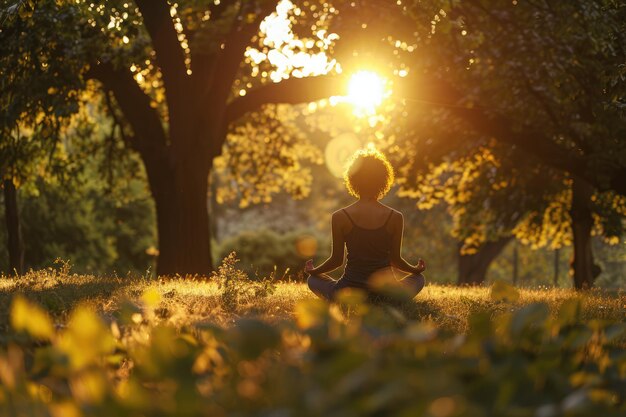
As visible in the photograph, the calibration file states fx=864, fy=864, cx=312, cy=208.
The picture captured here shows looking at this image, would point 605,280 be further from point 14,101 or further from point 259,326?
point 259,326

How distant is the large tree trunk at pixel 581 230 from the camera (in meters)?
19.9

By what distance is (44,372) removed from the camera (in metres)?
3.78

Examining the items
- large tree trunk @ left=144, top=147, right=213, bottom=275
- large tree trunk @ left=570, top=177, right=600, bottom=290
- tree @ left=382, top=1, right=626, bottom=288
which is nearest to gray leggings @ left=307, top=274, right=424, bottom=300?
large tree trunk @ left=144, top=147, right=213, bottom=275

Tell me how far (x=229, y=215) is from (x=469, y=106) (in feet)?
258

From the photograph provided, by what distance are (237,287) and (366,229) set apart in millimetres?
1433

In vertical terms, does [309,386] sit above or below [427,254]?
above

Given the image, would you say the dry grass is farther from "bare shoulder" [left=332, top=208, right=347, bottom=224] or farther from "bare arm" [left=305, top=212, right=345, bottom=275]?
"bare shoulder" [left=332, top=208, right=347, bottom=224]

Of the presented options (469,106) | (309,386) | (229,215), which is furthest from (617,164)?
(229,215)

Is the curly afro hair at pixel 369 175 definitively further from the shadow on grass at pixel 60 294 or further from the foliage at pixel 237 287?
the shadow on grass at pixel 60 294

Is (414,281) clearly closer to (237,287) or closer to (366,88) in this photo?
(237,287)

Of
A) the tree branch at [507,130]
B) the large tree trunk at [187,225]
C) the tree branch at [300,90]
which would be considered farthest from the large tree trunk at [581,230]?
the large tree trunk at [187,225]

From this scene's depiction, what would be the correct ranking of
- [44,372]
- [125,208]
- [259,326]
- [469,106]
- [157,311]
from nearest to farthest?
[259,326] < [44,372] < [157,311] < [469,106] < [125,208]

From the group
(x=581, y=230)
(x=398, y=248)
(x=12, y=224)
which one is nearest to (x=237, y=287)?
(x=398, y=248)

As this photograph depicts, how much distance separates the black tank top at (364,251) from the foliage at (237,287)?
842mm
